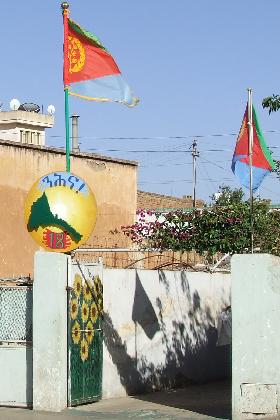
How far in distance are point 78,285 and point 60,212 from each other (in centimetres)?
141

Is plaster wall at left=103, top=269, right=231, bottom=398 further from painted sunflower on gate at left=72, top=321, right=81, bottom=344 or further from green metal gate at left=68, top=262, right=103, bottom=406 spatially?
painted sunflower on gate at left=72, top=321, right=81, bottom=344

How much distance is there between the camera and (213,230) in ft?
71.3

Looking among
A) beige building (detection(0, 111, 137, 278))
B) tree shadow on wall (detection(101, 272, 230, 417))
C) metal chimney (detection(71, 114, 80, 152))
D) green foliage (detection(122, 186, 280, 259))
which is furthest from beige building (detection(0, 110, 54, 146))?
tree shadow on wall (detection(101, 272, 230, 417))

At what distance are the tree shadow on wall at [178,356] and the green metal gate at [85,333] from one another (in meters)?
0.52

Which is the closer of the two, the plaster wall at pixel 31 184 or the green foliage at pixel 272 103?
the green foliage at pixel 272 103

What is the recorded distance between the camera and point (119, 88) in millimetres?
14984

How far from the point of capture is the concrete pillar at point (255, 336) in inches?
462

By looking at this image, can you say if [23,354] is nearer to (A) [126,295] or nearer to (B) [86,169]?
(A) [126,295]

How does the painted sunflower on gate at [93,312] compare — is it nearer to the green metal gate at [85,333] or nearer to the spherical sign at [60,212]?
the green metal gate at [85,333]

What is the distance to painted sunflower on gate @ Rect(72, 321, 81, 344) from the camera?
13.7 meters

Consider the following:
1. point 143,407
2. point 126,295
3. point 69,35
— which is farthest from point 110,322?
point 69,35

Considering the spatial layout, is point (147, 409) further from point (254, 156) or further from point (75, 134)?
point (75, 134)

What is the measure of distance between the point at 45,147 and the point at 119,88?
6.60 metres

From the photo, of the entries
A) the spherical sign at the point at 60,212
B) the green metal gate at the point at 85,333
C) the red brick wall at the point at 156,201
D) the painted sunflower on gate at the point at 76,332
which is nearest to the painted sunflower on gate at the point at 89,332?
the green metal gate at the point at 85,333
